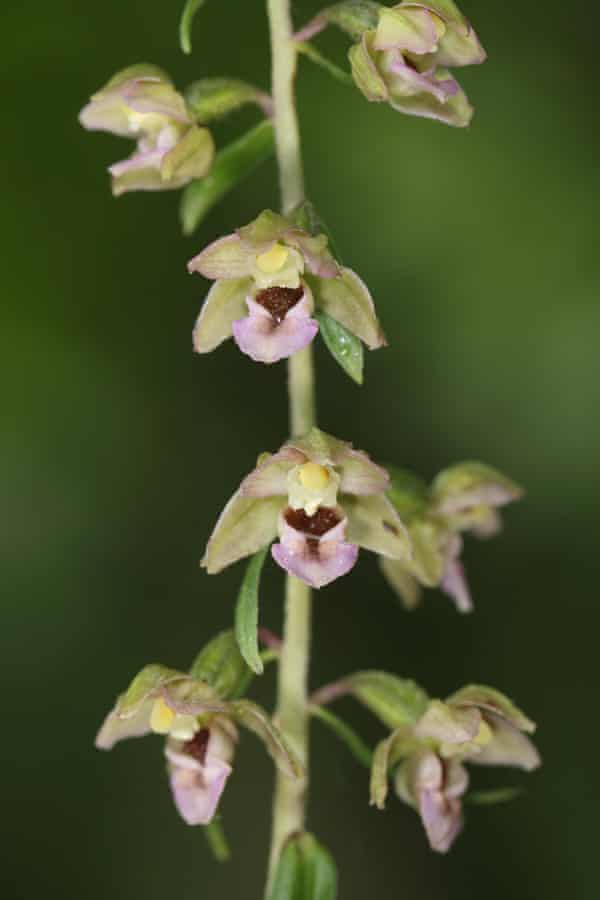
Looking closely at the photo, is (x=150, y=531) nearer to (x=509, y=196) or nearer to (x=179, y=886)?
(x=179, y=886)

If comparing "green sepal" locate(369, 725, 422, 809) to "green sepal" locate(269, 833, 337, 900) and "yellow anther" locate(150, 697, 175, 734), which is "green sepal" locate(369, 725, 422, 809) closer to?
"green sepal" locate(269, 833, 337, 900)

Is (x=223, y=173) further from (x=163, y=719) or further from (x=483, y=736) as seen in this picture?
(x=483, y=736)

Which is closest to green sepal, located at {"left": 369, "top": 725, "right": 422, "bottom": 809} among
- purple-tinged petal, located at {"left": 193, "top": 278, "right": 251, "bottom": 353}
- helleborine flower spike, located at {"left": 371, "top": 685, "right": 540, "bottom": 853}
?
helleborine flower spike, located at {"left": 371, "top": 685, "right": 540, "bottom": 853}

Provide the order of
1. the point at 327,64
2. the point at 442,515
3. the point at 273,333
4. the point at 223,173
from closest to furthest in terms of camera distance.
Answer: the point at 273,333 < the point at 327,64 < the point at 223,173 < the point at 442,515

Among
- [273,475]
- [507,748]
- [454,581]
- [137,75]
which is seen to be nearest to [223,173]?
[137,75]

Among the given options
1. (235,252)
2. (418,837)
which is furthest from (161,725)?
(418,837)
